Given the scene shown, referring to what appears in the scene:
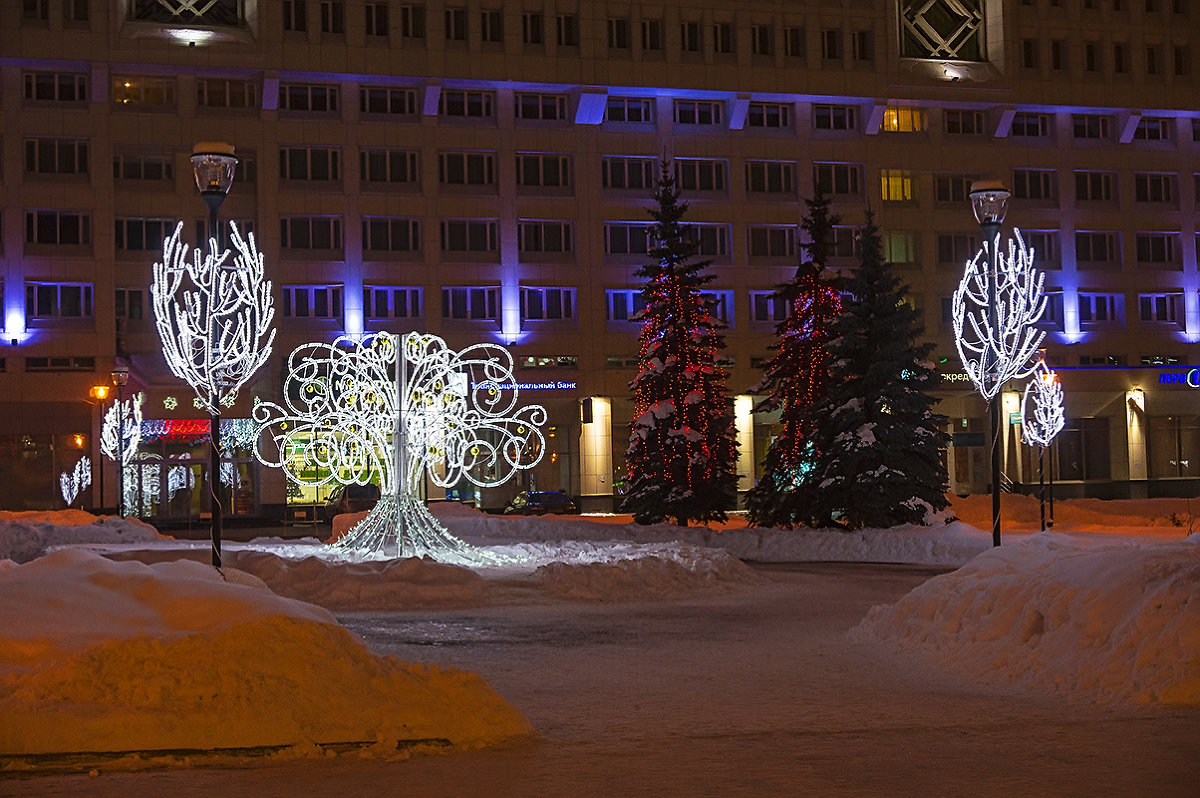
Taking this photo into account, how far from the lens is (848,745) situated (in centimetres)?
959

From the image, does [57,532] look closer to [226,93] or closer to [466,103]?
[226,93]

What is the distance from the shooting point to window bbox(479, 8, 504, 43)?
59.0 meters

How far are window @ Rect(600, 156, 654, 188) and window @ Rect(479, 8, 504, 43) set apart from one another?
6923mm

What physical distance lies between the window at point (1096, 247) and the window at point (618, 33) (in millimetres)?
23304

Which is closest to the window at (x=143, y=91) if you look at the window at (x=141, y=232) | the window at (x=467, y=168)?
the window at (x=141, y=232)

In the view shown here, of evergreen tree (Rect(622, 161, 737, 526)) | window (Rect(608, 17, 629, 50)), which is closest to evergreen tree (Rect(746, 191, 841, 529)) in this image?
evergreen tree (Rect(622, 161, 737, 526))

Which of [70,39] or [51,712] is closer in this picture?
[51,712]

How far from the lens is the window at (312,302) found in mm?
56750

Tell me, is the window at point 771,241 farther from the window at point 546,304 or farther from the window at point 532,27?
the window at point 532,27

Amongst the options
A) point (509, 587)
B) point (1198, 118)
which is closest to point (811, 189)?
point (1198, 118)

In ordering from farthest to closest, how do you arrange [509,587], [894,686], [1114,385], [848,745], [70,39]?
[1114,385] < [70,39] < [509,587] < [894,686] < [848,745]

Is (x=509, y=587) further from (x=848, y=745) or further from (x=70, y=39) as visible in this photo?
(x=70, y=39)

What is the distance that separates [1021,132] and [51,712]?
62949mm

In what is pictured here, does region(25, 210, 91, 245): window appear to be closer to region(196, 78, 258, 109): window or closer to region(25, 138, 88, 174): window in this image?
region(25, 138, 88, 174): window
